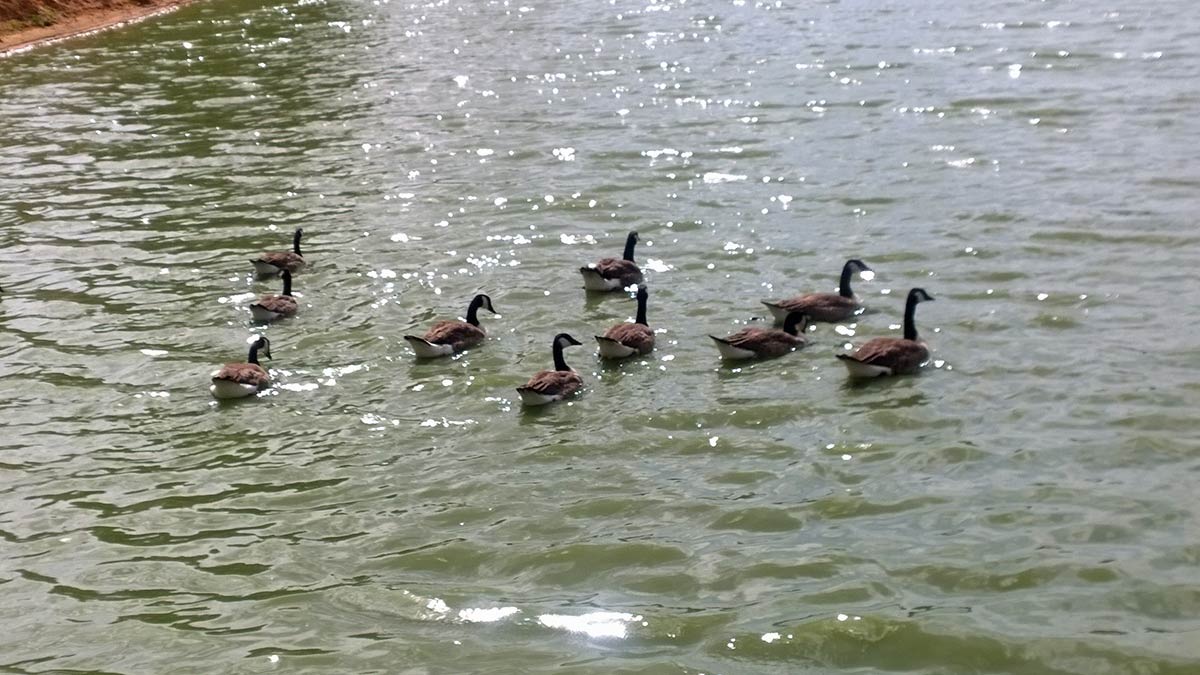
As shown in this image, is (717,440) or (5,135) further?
(5,135)

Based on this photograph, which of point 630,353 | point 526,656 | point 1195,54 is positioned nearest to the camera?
point 526,656

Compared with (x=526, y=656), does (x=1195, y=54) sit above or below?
above

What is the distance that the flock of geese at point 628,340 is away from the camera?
1405 cm

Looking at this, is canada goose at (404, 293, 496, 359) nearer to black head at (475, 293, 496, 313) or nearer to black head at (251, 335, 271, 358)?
black head at (475, 293, 496, 313)

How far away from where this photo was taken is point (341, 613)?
1030cm

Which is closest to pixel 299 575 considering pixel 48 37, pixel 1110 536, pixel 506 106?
pixel 1110 536

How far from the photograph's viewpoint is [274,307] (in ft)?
56.2

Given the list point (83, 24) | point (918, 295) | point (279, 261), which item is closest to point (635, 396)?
point (918, 295)

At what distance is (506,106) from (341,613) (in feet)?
70.7

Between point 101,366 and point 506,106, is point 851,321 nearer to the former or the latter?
point 101,366

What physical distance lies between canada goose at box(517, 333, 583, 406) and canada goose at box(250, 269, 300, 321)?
4.16m

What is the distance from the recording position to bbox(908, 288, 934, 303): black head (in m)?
15.0

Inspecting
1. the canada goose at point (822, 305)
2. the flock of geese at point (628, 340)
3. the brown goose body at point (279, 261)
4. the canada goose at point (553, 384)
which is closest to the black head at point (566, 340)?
the flock of geese at point (628, 340)

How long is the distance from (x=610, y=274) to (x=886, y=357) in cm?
442
